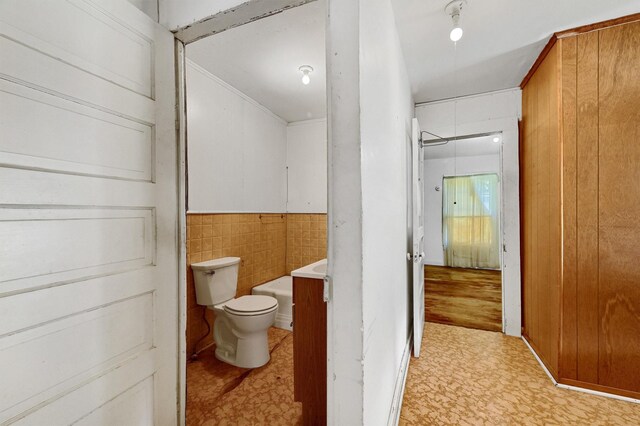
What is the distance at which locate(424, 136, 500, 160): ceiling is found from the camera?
175 inches

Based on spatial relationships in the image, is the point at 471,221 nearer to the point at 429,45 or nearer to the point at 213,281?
the point at 429,45

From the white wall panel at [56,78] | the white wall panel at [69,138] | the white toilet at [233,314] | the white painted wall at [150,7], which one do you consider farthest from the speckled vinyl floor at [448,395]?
the white painted wall at [150,7]

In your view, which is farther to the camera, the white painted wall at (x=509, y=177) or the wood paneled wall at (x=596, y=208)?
the white painted wall at (x=509, y=177)

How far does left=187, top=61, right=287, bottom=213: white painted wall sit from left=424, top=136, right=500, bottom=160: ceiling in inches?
121

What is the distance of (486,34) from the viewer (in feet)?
5.98

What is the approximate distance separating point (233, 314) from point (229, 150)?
1530mm

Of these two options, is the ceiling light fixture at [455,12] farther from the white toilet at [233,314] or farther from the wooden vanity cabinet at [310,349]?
the white toilet at [233,314]

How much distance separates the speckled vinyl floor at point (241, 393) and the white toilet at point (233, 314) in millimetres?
97

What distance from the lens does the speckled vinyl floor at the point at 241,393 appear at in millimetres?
1549

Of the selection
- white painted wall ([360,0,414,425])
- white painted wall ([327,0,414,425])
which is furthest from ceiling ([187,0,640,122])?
white painted wall ([327,0,414,425])

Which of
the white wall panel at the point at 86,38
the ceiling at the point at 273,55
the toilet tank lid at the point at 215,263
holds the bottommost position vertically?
the toilet tank lid at the point at 215,263

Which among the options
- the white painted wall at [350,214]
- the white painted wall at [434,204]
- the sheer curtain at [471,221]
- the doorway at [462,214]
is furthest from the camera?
the white painted wall at [434,204]

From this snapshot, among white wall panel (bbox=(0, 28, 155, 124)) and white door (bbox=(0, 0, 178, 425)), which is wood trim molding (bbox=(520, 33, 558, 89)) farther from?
white wall panel (bbox=(0, 28, 155, 124))

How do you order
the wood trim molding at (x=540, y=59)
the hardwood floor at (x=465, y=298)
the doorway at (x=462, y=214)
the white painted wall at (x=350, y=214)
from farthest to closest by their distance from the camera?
the doorway at (x=462, y=214), the hardwood floor at (x=465, y=298), the wood trim molding at (x=540, y=59), the white painted wall at (x=350, y=214)
